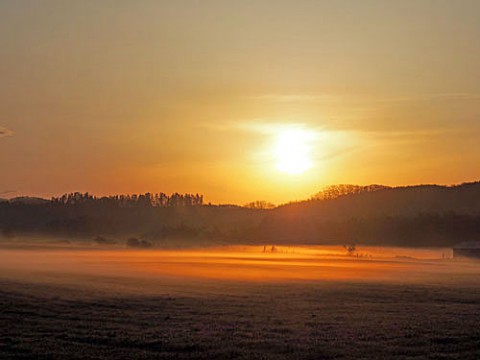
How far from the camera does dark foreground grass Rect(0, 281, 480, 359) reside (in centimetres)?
2020

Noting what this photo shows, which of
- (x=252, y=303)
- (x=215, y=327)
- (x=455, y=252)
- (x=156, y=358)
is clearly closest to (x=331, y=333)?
(x=215, y=327)

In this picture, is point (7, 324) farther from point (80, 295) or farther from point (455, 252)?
point (455, 252)

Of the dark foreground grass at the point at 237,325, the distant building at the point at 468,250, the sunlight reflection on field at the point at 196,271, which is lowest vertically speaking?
the dark foreground grass at the point at 237,325

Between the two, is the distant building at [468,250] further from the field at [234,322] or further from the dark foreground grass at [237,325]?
the dark foreground grass at [237,325]

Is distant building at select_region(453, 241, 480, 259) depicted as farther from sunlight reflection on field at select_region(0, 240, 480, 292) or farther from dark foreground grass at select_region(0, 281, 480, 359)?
dark foreground grass at select_region(0, 281, 480, 359)

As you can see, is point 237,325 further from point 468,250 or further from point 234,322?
point 468,250

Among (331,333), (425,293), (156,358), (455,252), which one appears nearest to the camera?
(156,358)

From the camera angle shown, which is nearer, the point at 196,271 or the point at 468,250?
the point at 196,271

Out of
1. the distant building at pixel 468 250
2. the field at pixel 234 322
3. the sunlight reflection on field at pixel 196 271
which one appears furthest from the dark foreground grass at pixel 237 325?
the distant building at pixel 468 250

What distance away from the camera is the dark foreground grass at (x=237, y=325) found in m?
20.2

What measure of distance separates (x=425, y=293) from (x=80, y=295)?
684 inches

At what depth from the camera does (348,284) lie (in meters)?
43.7

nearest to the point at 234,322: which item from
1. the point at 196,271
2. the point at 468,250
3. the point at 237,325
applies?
the point at 237,325

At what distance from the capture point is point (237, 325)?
24.8 meters
